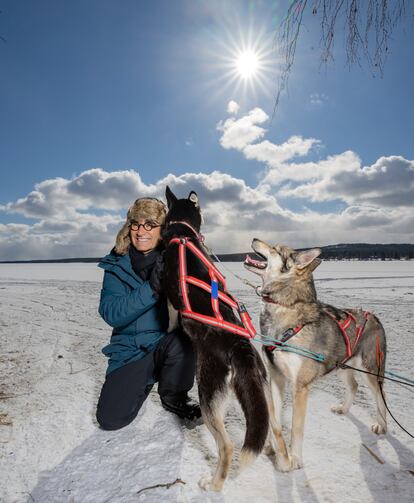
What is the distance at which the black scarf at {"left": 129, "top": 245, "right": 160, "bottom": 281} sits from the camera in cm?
Result: 329

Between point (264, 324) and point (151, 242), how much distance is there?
1.40 meters

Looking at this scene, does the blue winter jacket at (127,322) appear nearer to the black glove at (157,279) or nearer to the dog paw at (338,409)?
the black glove at (157,279)

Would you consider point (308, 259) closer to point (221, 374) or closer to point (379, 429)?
point (221, 374)

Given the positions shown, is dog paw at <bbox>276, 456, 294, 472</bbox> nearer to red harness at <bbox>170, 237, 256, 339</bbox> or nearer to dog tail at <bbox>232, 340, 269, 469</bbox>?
dog tail at <bbox>232, 340, 269, 469</bbox>

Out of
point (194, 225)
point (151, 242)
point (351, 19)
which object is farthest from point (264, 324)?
point (351, 19)

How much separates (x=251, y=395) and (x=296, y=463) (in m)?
0.82

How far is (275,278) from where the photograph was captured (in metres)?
3.14

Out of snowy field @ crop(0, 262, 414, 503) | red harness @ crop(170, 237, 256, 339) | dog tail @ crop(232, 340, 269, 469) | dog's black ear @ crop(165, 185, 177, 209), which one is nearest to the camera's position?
dog tail @ crop(232, 340, 269, 469)

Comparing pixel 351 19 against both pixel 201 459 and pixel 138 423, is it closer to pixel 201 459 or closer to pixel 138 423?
pixel 201 459

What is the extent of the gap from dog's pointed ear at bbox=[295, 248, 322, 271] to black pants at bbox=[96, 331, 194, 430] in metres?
1.38

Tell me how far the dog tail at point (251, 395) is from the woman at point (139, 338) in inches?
42.1

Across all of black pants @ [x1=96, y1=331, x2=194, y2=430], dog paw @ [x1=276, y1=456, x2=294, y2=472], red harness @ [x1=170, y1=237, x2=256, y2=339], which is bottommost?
dog paw @ [x1=276, y1=456, x2=294, y2=472]

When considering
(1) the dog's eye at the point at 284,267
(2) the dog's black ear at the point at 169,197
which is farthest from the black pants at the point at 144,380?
(2) the dog's black ear at the point at 169,197

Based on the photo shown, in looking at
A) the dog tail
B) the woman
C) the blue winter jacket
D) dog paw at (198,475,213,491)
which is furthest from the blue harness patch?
dog paw at (198,475,213,491)
